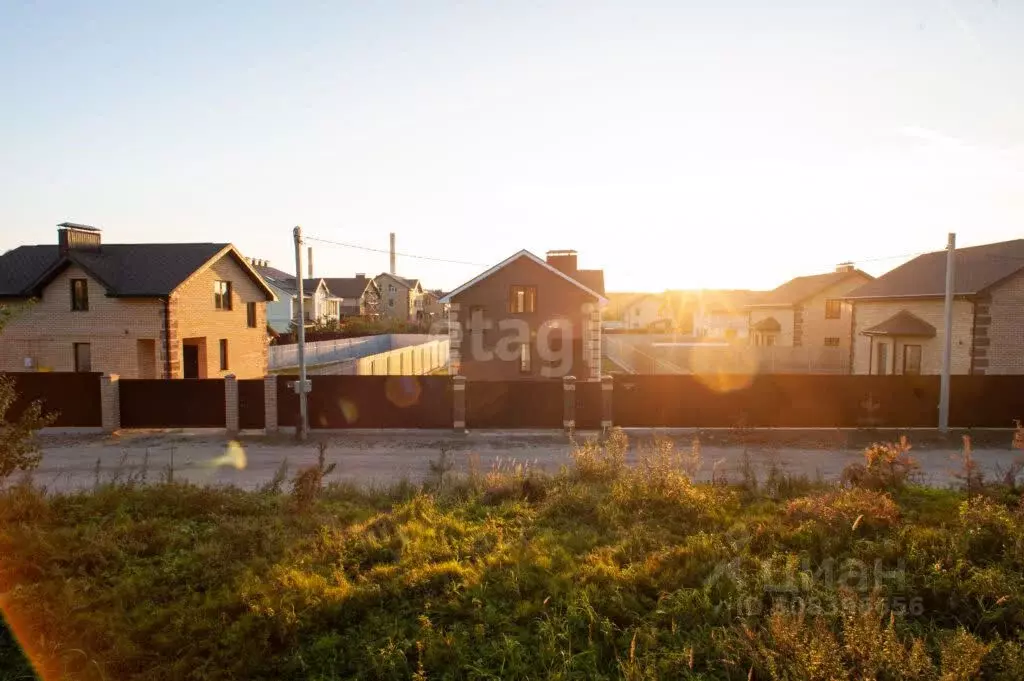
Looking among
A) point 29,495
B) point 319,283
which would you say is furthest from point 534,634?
point 319,283

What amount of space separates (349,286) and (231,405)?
6423 centimetres

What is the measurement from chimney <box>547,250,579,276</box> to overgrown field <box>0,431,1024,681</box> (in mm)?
23193

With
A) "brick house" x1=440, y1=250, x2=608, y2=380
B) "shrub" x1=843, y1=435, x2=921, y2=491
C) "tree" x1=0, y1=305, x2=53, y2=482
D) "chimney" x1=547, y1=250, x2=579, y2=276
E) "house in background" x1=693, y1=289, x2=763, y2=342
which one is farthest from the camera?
"house in background" x1=693, y1=289, x2=763, y2=342

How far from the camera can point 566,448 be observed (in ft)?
54.0

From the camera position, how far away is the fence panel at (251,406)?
59.4 feet

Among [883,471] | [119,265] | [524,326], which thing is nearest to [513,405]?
[524,326]

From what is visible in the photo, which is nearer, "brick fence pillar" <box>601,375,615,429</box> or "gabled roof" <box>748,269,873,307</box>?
"brick fence pillar" <box>601,375,615,429</box>

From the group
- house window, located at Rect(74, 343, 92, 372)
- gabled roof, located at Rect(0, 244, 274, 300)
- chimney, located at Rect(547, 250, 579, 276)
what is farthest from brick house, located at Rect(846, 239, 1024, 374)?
house window, located at Rect(74, 343, 92, 372)

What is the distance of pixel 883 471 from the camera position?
10.1 m

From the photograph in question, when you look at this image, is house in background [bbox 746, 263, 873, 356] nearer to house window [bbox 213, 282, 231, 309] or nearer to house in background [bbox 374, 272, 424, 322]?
house window [bbox 213, 282, 231, 309]

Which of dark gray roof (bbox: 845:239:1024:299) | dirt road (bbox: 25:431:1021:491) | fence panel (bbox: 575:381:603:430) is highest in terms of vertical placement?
dark gray roof (bbox: 845:239:1024:299)

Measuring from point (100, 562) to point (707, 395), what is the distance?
16.3m

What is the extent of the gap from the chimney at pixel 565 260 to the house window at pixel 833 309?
2102 centimetres

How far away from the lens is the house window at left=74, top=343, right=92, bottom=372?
80.4 feet
